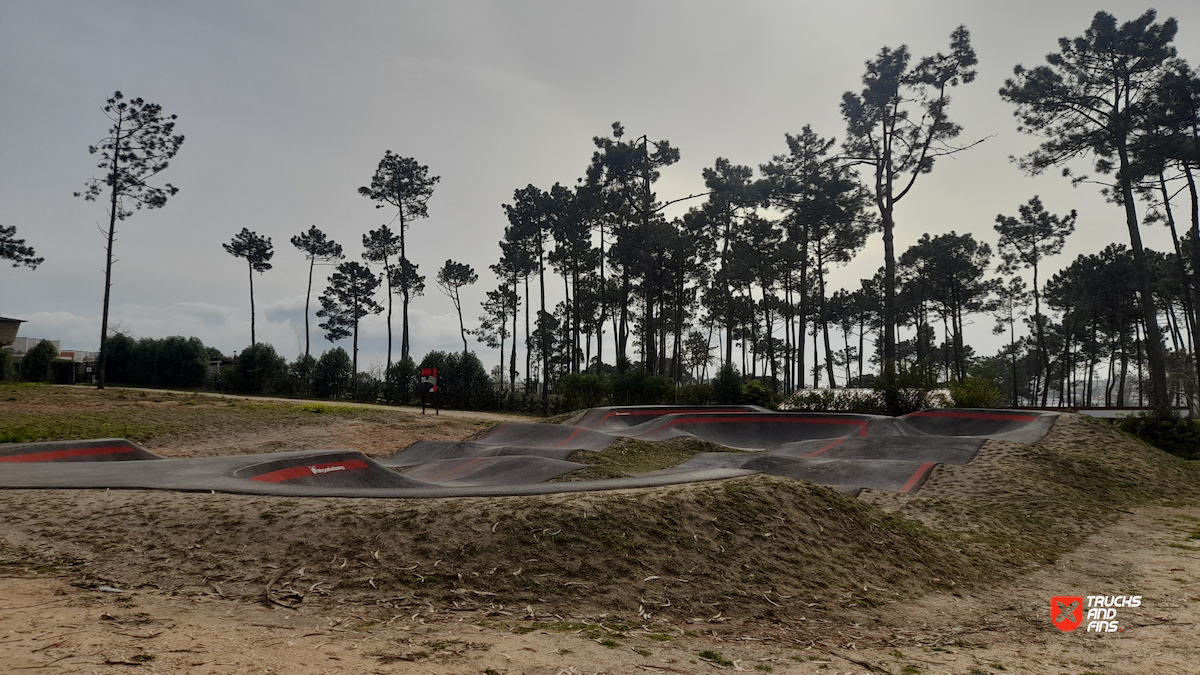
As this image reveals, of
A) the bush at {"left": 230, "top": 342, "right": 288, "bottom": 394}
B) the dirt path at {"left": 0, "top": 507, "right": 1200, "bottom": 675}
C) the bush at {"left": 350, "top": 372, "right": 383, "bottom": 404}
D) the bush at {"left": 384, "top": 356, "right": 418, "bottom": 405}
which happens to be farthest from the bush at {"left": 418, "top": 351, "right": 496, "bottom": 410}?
the dirt path at {"left": 0, "top": 507, "right": 1200, "bottom": 675}

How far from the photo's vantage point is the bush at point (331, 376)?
130ft

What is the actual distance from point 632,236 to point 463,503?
31800mm

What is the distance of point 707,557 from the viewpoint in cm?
561

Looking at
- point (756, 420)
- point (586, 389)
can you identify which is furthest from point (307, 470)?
point (586, 389)

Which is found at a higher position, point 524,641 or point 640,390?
point 640,390

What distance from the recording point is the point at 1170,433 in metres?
16.2

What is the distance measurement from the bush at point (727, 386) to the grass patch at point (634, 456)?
284 inches

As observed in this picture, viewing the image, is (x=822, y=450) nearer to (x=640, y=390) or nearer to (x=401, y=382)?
(x=640, y=390)

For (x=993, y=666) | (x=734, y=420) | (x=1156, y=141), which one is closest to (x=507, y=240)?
(x=734, y=420)

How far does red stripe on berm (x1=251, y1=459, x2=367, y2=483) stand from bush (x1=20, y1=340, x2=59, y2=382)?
130 feet

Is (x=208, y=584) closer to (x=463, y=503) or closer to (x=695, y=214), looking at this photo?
(x=463, y=503)

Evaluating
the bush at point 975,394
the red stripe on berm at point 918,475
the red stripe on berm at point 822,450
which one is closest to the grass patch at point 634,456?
the red stripe on berm at point 822,450

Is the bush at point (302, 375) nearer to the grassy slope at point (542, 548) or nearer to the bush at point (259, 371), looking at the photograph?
the bush at point (259, 371)

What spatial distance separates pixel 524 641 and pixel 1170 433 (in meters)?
19.9
